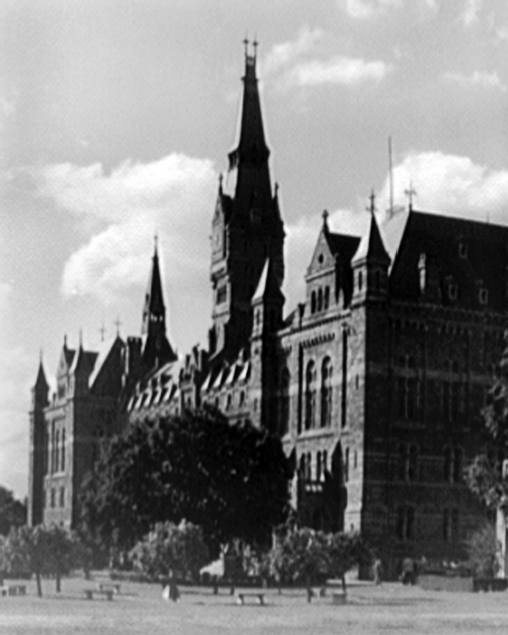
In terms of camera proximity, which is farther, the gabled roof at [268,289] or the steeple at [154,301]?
the steeple at [154,301]

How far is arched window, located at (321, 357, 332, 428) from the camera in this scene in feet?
316

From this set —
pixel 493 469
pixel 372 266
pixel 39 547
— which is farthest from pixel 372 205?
pixel 39 547

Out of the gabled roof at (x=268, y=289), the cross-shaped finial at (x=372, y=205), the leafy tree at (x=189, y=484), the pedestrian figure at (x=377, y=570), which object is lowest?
the pedestrian figure at (x=377, y=570)

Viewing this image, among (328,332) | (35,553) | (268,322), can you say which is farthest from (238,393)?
(35,553)

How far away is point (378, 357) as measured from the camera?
91000 millimetres

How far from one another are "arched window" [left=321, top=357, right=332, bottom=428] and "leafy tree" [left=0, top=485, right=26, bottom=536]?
46.4m

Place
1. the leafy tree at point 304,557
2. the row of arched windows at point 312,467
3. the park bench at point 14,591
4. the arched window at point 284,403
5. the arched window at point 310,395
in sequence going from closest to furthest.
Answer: the leafy tree at point 304,557
the park bench at point 14,591
the row of arched windows at point 312,467
the arched window at point 310,395
the arched window at point 284,403

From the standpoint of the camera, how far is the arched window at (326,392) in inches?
3792

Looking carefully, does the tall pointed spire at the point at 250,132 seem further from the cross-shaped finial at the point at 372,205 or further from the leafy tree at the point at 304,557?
the leafy tree at the point at 304,557

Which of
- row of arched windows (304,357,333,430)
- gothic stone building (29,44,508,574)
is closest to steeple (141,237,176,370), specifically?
gothic stone building (29,44,508,574)

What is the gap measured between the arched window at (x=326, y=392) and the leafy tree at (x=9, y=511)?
46383 mm

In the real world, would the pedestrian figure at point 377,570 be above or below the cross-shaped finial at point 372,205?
below

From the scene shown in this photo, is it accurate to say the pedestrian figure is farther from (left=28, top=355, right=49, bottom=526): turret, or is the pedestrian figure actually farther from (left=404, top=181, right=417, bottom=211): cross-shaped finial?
(left=28, top=355, right=49, bottom=526): turret

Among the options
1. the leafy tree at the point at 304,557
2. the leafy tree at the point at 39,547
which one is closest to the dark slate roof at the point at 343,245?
the leafy tree at the point at 39,547
